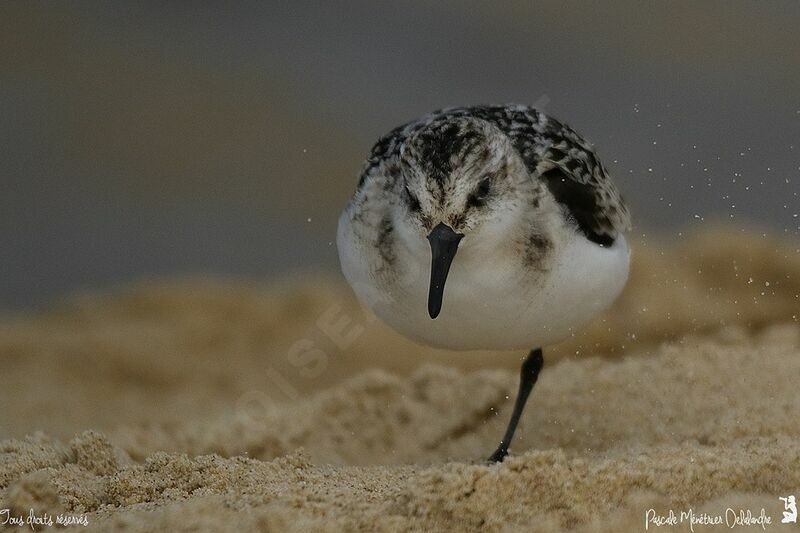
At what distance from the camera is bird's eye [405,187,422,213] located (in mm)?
3002

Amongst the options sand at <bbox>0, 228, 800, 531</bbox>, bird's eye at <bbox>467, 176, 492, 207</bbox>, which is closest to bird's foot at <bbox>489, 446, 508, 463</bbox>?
sand at <bbox>0, 228, 800, 531</bbox>

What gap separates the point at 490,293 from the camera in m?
3.11

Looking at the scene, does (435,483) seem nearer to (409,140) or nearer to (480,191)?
(480,191)

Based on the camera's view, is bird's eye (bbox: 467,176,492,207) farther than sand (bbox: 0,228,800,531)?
Yes

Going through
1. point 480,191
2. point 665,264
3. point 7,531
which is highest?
point 665,264

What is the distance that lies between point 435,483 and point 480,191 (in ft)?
3.02

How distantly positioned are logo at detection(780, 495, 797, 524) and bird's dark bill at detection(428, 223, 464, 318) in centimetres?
106

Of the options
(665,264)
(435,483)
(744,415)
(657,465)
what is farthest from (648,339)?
(435,483)

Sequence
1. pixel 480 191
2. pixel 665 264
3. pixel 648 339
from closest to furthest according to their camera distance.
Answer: pixel 480 191
pixel 648 339
pixel 665 264

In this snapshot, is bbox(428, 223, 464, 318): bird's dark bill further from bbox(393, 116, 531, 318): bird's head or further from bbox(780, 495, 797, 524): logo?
bbox(780, 495, 797, 524): logo

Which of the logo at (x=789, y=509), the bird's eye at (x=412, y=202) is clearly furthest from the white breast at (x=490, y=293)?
the logo at (x=789, y=509)

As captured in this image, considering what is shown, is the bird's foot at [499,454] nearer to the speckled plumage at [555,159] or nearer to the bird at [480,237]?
the bird at [480,237]

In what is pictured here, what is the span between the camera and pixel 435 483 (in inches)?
100

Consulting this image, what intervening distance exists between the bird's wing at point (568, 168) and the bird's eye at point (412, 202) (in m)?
0.46
